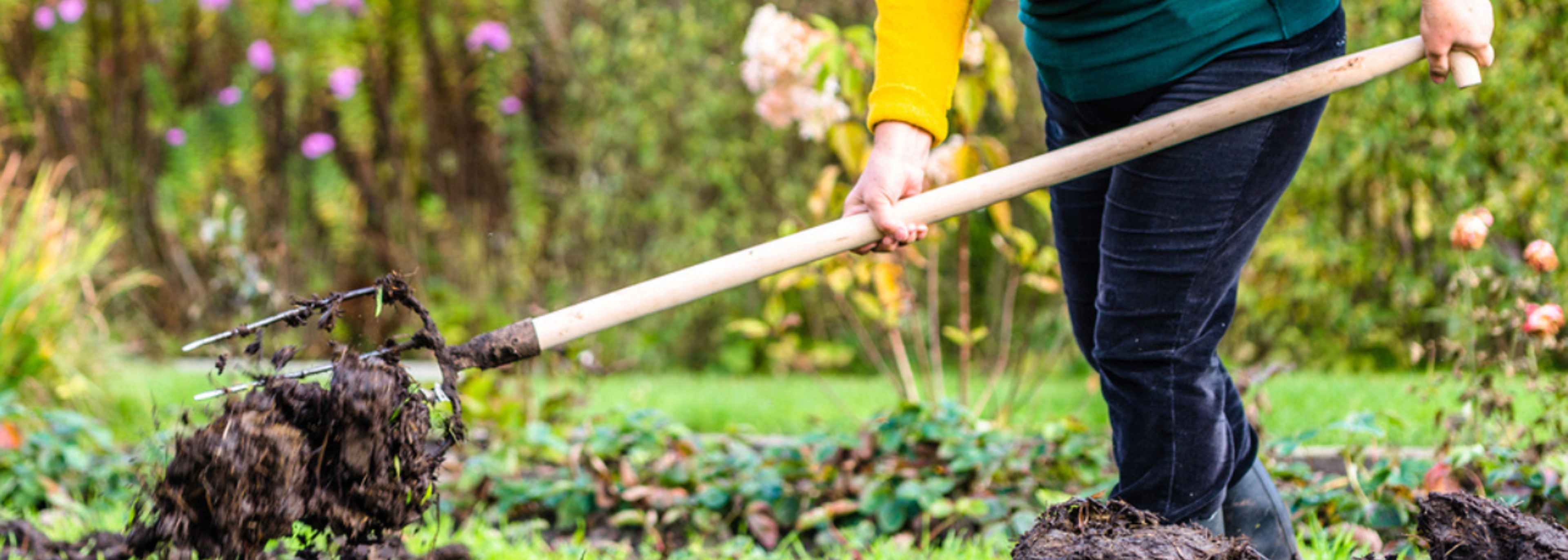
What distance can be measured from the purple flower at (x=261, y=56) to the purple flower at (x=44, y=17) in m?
1.03

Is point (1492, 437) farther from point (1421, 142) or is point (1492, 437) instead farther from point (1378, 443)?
point (1421, 142)

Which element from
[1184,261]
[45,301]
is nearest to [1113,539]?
[1184,261]

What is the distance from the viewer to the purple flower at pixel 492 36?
6359 mm

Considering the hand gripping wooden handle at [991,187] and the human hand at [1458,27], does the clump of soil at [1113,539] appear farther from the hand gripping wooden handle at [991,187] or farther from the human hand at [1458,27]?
the human hand at [1458,27]

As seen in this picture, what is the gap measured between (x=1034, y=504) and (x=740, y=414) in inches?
69.7

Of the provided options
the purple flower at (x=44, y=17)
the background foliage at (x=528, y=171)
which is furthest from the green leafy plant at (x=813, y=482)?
the purple flower at (x=44, y=17)

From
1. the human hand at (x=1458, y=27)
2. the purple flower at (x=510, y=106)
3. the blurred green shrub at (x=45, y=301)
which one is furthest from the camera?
the purple flower at (x=510, y=106)

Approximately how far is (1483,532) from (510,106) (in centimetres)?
582

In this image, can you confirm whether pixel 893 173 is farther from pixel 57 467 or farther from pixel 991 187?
pixel 57 467

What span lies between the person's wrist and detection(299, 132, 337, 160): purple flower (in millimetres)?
5897

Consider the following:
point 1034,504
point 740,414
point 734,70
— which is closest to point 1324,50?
point 1034,504

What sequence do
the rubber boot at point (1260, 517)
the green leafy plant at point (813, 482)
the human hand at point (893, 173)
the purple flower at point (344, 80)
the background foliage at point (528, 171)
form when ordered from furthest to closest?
the purple flower at point (344, 80) → the background foliage at point (528, 171) → the green leafy plant at point (813, 482) → the rubber boot at point (1260, 517) → the human hand at point (893, 173)

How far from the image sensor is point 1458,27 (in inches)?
56.6

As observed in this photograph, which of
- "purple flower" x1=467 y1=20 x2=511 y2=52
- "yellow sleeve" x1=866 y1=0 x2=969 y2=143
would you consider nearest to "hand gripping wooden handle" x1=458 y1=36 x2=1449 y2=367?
"yellow sleeve" x1=866 y1=0 x2=969 y2=143
